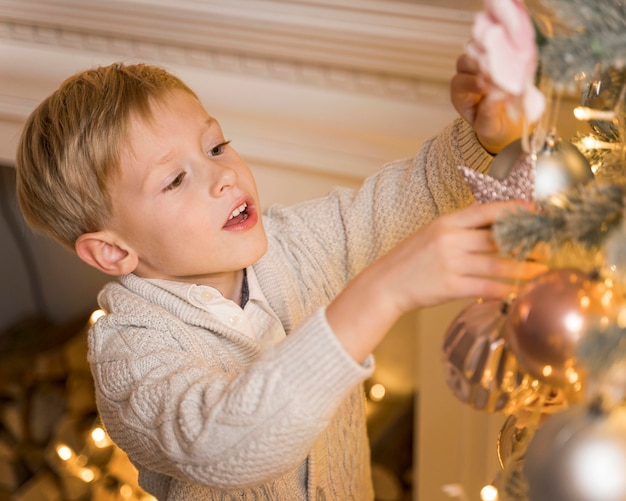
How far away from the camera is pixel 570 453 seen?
1.33 ft

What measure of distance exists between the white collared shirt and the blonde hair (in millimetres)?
123

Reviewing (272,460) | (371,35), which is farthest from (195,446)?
(371,35)

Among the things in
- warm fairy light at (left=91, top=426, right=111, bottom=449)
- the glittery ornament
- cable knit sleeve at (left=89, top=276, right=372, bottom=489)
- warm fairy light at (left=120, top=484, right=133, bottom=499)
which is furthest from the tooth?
warm fairy light at (left=120, top=484, right=133, bottom=499)

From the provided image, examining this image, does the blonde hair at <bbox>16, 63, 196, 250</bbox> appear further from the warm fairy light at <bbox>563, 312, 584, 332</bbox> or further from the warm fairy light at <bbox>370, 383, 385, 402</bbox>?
the warm fairy light at <bbox>370, 383, 385, 402</bbox>

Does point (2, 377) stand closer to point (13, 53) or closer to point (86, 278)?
point (86, 278)

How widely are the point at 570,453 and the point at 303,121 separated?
3.10 feet

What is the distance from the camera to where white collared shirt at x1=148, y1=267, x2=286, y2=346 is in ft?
3.06

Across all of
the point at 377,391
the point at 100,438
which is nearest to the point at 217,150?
the point at 377,391

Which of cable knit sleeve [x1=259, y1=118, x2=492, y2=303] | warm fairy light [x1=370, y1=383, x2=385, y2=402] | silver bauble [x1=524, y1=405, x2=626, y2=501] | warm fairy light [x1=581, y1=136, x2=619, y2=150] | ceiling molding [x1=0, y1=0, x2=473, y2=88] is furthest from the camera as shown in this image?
warm fairy light [x1=370, y1=383, x2=385, y2=402]

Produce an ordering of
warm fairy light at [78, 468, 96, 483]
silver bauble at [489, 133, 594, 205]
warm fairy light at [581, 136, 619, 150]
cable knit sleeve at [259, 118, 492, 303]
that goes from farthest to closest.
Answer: warm fairy light at [78, 468, 96, 483]
cable knit sleeve at [259, 118, 492, 303]
warm fairy light at [581, 136, 619, 150]
silver bauble at [489, 133, 594, 205]

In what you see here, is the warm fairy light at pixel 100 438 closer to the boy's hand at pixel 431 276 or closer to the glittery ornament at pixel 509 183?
the boy's hand at pixel 431 276

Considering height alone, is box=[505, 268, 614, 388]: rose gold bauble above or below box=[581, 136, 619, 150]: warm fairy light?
below

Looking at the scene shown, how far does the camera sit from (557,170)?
1.66ft

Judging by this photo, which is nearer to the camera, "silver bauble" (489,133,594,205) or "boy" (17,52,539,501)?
"silver bauble" (489,133,594,205)
